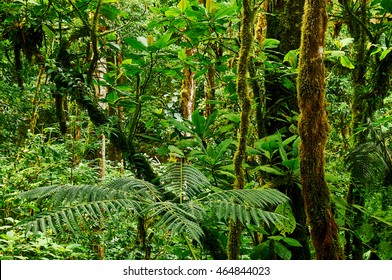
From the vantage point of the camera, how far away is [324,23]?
151 cm

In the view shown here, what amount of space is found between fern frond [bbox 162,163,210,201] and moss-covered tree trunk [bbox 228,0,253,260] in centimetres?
18

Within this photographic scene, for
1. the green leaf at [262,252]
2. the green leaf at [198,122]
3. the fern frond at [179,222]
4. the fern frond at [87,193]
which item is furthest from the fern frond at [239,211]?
the green leaf at [198,122]

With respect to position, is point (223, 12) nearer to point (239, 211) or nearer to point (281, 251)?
point (239, 211)

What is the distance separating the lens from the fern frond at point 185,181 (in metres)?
1.40

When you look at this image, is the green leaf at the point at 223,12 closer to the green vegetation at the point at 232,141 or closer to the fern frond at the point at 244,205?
the green vegetation at the point at 232,141

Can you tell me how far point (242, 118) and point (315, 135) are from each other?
0.99 feet

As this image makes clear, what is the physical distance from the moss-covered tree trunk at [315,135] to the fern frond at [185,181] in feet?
1.31

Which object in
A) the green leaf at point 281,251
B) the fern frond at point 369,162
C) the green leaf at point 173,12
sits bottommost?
the green leaf at point 281,251

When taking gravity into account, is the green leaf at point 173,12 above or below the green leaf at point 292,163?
above

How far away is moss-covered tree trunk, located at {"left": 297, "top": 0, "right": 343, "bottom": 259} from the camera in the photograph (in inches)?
54.9

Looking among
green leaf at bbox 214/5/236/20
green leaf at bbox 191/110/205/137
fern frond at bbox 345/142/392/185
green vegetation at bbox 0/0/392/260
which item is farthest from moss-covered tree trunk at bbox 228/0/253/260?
fern frond at bbox 345/142/392/185

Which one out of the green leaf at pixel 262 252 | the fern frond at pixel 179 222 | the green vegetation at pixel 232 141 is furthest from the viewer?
the green leaf at pixel 262 252

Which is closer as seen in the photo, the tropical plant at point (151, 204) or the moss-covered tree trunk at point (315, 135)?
the tropical plant at point (151, 204)
